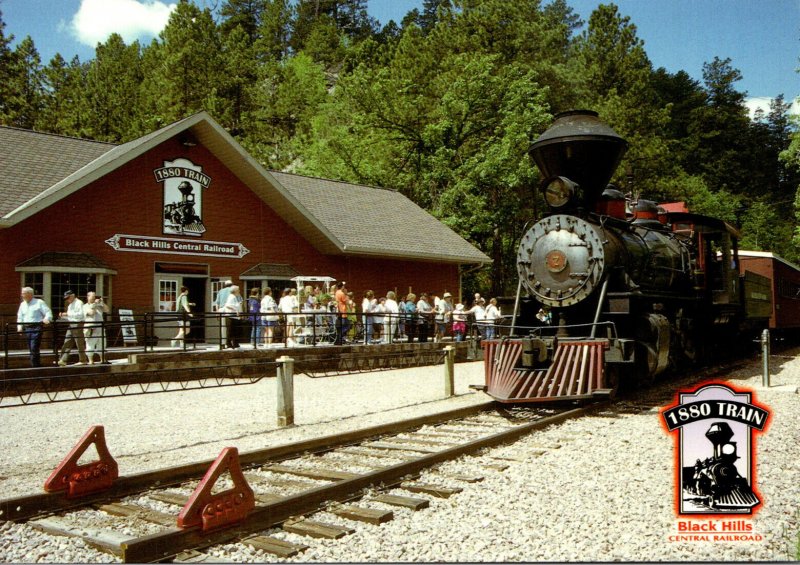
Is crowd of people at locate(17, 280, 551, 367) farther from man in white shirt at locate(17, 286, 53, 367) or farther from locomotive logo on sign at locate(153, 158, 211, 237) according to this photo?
locomotive logo on sign at locate(153, 158, 211, 237)

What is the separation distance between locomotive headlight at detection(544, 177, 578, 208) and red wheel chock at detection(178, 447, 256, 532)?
24.1 ft

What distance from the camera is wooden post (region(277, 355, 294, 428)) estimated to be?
936 centimetres

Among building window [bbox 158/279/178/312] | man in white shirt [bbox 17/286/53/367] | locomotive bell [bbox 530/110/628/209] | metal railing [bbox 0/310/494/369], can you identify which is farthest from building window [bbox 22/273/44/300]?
locomotive bell [bbox 530/110/628/209]

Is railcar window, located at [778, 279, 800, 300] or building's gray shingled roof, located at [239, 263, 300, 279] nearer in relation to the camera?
building's gray shingled roof, located at [239, 263, 300, 279]

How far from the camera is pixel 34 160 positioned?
17.7 metres

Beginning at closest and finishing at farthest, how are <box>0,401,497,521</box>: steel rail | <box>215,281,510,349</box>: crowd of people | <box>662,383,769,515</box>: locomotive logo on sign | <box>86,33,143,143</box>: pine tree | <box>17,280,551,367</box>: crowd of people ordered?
1. <box>662,383,769,515</box>: locomotive logo on sign
2. <box>0,401,497,521</box>: steel rail
3. <box>17,280,551,367</box>: crowd of people
4. <box>86,33,143,143</box>: pine tree
5. <box>215,281,510,349</box>: crowd of people

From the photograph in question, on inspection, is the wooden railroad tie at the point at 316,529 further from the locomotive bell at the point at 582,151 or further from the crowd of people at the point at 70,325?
the crowd of people at the point at 70,325

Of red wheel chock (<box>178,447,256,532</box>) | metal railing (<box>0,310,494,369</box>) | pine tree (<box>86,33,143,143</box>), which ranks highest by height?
pine tree (<box>86,33,143,143</box>)

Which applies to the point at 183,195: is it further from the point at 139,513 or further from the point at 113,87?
the point at 139,513

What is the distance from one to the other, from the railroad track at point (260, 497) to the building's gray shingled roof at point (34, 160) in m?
11.4

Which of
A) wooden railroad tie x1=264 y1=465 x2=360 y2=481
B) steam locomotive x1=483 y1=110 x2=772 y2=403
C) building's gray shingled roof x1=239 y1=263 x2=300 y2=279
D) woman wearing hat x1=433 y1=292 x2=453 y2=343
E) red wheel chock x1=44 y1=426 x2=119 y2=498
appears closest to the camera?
red wheel chock x1=44 y1=426 x2=119 y2=498

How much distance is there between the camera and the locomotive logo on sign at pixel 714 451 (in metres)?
3.89

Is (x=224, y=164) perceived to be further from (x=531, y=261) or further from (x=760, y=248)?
(x=760, y=248)

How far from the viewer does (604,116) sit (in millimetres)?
40656
